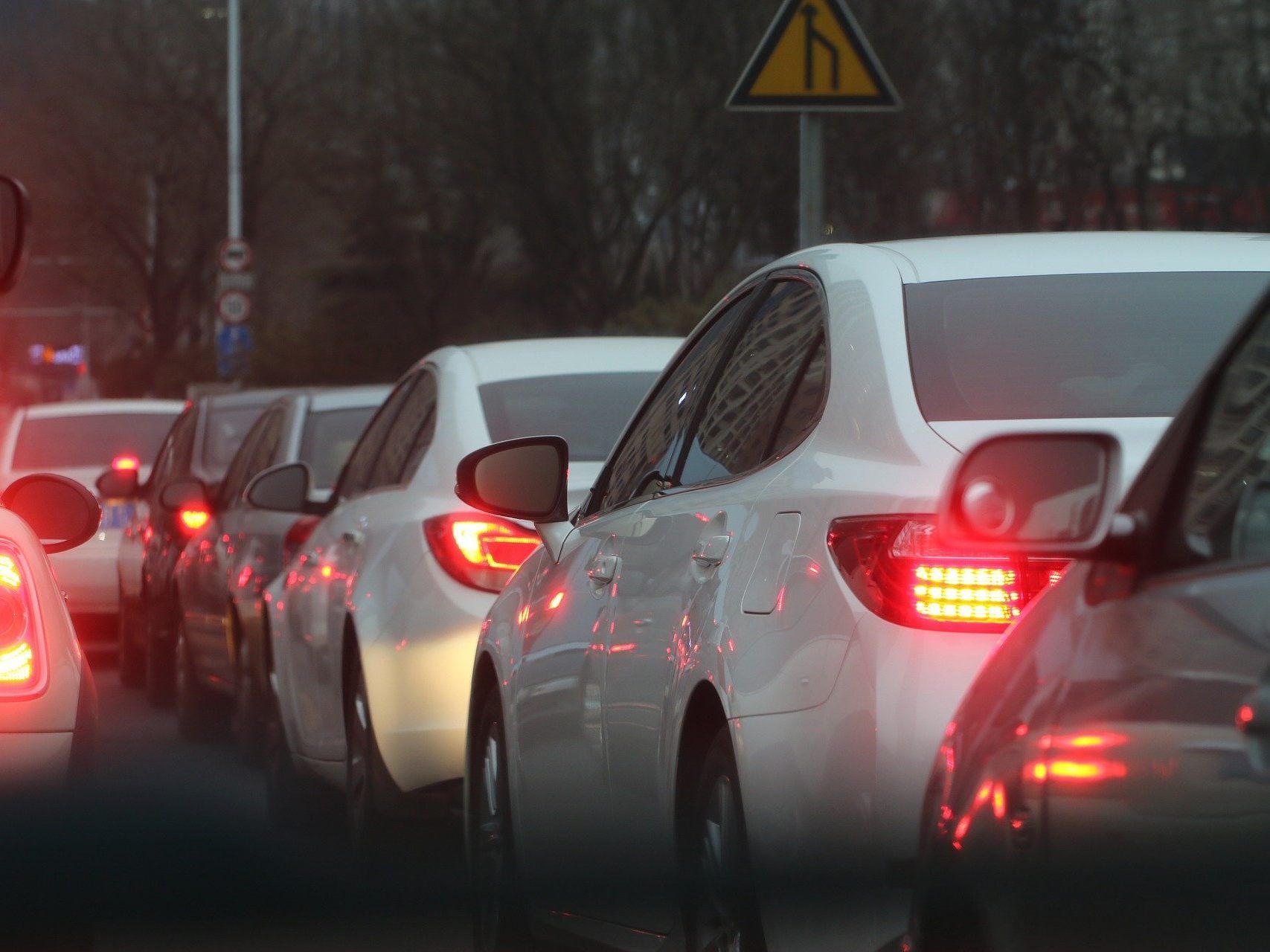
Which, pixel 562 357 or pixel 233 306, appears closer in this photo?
pixel 562 357

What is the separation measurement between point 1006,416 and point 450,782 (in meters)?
3.28

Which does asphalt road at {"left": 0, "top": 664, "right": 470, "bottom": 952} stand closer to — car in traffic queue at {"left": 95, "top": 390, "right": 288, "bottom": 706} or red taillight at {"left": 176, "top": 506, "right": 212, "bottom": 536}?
car in traffic queue at {"left": 95, "top": 390, "right": 288, "bottom": 706}

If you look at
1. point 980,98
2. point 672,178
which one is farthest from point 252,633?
point 672,178

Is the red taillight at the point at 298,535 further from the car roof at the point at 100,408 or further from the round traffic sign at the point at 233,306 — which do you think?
the round traffic sign at the point at 233,306

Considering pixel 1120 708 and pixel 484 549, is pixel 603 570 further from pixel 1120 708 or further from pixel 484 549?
pixel 1120 708

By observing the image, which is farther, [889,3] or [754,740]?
[889,3]

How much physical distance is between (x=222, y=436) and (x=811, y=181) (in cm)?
576

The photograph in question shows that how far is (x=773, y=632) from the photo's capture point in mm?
3615

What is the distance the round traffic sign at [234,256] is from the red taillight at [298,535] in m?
25.2

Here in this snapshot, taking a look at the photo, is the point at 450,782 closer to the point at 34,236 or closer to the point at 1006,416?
the point at 1006,416

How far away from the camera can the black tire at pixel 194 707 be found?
1123cm

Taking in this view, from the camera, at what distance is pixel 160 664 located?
502 inches

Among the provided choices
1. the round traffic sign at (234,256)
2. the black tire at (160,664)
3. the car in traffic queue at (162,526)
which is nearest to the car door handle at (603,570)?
the car in traffic queue at (162,526)

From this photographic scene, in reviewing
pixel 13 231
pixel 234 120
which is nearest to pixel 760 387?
pixel 13 231
